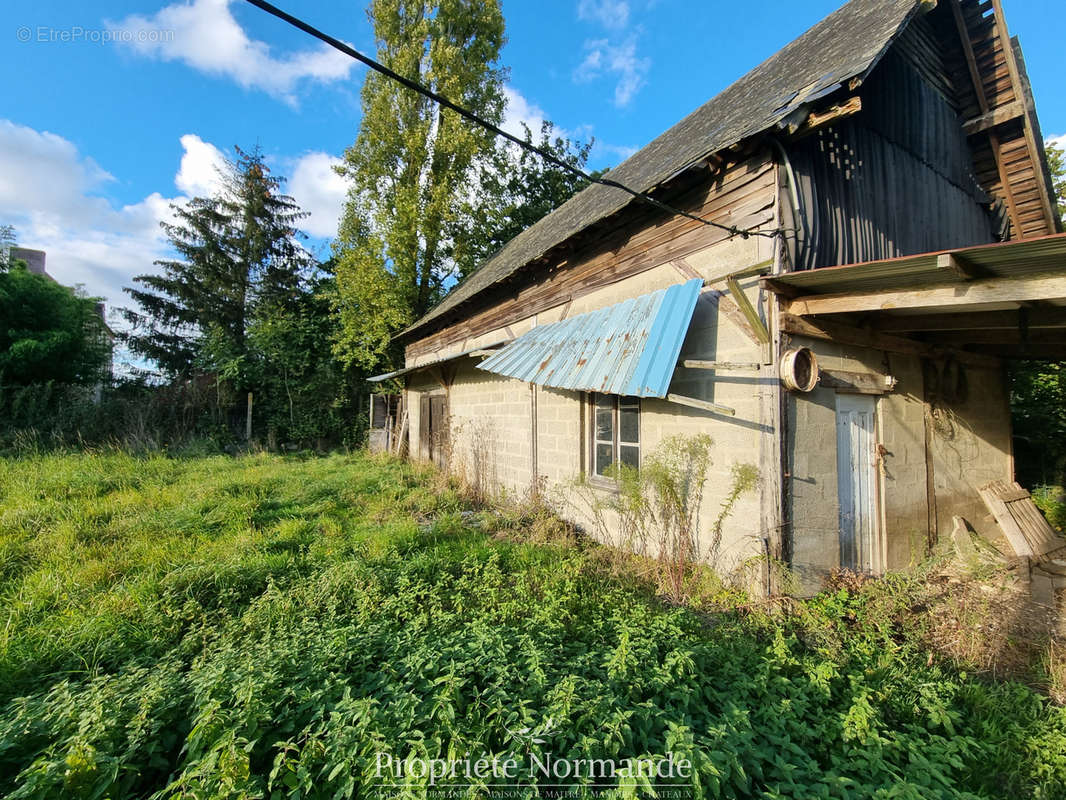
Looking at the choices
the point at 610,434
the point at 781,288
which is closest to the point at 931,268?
the point at 781,288

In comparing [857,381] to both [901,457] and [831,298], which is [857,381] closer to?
[831,298]

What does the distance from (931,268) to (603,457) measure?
3826mm

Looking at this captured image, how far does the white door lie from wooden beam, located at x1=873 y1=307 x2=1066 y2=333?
31.6 inches

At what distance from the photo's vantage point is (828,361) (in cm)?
418

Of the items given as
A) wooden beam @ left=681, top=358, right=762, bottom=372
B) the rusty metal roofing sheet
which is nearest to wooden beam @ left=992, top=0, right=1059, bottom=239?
the rusty metal roofing sheet

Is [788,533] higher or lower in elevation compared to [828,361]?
lower

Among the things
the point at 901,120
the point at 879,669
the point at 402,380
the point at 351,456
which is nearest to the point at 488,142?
the point at 402,380

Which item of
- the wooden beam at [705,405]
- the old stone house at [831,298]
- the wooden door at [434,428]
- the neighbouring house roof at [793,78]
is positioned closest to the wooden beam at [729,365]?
the old stone house at [831,298]

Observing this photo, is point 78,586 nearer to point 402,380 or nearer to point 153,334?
point 402,380

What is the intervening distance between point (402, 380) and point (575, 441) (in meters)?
9.16

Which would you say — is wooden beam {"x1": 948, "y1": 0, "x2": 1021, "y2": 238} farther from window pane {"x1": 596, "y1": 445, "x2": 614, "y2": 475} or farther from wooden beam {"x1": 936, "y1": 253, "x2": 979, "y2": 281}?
window pane {"x1": 596, "y1": 445, "x2": 614, "y2": 475}

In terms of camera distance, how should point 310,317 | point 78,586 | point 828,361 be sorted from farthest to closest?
1. point 310,317
2. point 828,361
3. point 78,586

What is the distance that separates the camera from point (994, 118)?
19.6 ft

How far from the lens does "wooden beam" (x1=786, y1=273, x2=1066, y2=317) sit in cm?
272
